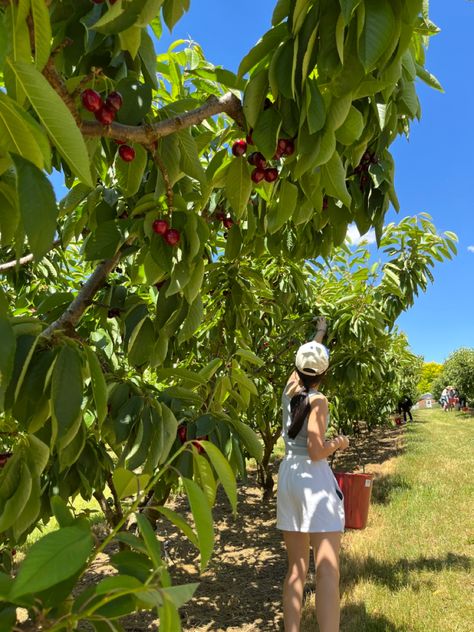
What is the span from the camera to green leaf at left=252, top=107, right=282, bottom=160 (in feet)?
3.51

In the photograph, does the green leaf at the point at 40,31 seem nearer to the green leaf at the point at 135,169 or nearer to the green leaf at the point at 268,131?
the green leaf at the point at 268,131

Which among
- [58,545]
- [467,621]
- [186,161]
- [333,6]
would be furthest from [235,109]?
[467,621]

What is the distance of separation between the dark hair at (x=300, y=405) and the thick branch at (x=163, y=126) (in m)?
1.95

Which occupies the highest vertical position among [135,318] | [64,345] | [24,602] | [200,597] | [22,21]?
[22,21]

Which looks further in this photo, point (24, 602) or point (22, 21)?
point (22, 21)

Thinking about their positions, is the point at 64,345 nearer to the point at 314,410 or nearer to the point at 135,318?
the point at 135,318

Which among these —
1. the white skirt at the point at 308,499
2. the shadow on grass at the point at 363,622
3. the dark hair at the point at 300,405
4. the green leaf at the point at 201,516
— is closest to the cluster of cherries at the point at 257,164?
the green leaf at the point at 201,516

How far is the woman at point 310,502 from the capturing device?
263 centimetres

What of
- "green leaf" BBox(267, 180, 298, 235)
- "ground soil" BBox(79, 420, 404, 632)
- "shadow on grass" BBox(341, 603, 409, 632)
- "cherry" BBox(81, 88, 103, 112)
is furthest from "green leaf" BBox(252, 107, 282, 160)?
"shadow on grass" BBox(341, 603, 409, 632)

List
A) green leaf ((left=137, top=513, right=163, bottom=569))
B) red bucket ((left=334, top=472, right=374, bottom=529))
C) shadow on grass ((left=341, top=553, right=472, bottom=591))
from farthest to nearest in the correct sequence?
red bucket ((left=334, top=472, right=374, bottom=529)) → shadow on grass ((left=341, top=553, right=472, bottom=591)) → green leaf ((left=137, top=513, right=163, bottom=569))

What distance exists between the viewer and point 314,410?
2795 millimetres

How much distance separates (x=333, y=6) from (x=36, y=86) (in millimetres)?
598

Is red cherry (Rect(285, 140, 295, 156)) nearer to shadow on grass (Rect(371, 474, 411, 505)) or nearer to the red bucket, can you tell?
the red bucket

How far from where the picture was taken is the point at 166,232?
127cm
